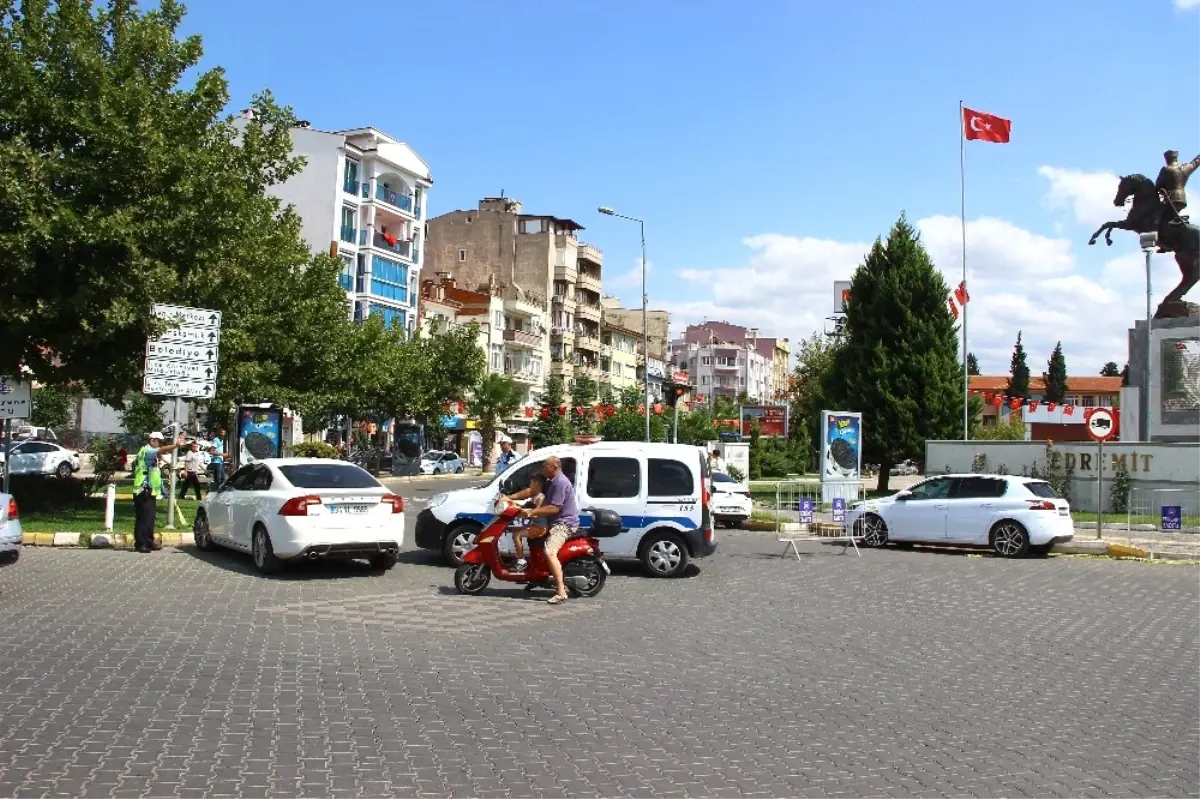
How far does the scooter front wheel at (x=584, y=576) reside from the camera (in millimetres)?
13477

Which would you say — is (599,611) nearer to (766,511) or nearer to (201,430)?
(766,511)

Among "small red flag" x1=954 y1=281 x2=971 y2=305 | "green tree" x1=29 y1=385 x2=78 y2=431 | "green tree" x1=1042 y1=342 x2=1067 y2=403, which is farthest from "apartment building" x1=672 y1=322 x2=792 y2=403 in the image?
"small red flag" x1=954 y1=281 x2=971 y2=305

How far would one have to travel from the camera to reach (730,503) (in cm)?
2738

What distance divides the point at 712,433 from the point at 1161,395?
30480mm

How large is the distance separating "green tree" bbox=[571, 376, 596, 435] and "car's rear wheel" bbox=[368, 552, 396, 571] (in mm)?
56909

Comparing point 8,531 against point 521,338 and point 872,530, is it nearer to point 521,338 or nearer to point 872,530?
point 872,530

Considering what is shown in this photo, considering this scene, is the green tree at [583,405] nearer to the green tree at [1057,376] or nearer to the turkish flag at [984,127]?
the turkish flag at [984,127]

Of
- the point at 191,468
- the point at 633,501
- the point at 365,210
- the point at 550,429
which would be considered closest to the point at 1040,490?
the point at 633,501

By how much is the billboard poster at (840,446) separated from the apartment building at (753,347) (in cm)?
12123

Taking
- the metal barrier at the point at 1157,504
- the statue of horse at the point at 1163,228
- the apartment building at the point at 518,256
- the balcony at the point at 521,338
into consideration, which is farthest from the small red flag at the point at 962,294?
the apartment building at the point at 518,256

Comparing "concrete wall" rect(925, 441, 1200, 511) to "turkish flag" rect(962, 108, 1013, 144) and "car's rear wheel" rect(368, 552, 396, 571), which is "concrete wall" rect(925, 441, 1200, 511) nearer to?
"turkish flag" rect(962, 108, 1013, 144)

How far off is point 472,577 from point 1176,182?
28.8 meters

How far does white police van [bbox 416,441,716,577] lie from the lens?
52.6 feet

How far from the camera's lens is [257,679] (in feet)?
27.8
